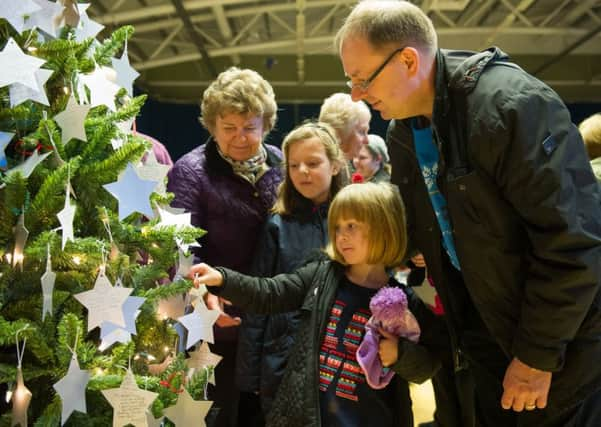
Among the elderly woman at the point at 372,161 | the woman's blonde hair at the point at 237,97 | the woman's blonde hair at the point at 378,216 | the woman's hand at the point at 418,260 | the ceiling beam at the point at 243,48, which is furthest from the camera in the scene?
the ceiling beam at the point at 243,48

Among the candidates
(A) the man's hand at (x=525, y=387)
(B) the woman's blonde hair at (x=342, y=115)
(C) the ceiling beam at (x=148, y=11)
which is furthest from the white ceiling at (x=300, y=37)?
(A) the man's hand at (x=525, y=387)

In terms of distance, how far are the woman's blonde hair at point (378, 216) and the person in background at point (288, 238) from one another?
24 cm

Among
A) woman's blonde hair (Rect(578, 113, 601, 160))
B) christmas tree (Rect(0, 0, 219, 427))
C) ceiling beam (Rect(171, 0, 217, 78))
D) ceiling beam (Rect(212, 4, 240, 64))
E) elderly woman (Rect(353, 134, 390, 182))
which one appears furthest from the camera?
ceiling beam (Rect(212, 4, 240, 64))

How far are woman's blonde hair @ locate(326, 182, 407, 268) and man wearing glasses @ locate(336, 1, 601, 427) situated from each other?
0.64 feet

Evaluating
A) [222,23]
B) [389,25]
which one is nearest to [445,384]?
[389,25]

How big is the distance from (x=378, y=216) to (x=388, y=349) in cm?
45

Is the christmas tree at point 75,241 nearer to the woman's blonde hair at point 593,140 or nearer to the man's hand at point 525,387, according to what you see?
the man's hand at point 525,387

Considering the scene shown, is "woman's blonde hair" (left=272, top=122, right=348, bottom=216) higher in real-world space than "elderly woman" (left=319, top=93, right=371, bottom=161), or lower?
lower

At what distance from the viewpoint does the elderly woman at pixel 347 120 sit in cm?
271

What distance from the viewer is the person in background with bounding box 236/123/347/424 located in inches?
79.7

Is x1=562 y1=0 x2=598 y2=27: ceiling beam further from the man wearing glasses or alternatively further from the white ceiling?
the man wearing glasses

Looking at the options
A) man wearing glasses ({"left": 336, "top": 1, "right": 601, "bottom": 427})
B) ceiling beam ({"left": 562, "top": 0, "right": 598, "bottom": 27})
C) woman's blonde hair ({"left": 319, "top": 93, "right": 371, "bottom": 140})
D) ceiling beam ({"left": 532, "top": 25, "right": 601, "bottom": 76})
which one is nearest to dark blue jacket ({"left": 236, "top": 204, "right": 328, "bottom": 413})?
man wearing glasses ({"left": 336, "top": 1, "right": 601, "bottom": 427})

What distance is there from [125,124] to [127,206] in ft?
1.01

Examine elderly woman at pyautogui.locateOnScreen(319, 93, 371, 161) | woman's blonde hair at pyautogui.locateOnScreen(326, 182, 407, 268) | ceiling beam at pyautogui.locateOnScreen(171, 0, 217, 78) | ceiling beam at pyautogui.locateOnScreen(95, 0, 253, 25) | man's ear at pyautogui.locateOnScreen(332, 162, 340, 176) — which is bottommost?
woman's blonde hair at pyautogui.locateOnScreen(326, 182, 407, 268)
